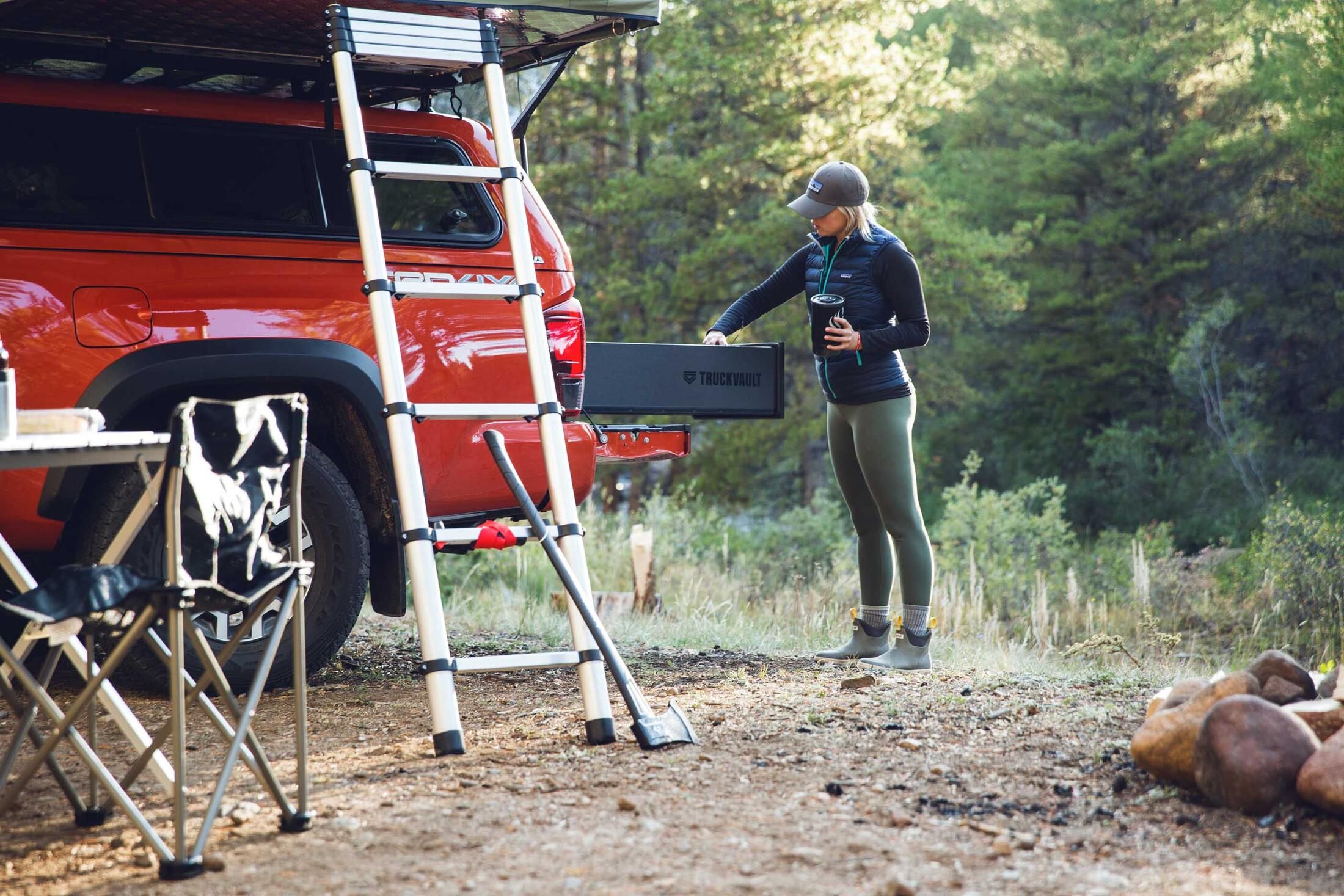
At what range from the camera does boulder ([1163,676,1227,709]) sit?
356cm

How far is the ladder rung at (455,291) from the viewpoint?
3.98 m

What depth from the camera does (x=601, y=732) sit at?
12.6ft

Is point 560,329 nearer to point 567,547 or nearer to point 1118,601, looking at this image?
point 567,547

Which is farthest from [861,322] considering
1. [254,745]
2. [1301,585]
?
[1301,585]

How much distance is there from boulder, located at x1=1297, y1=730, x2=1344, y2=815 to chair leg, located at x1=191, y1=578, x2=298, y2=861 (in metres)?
2.44

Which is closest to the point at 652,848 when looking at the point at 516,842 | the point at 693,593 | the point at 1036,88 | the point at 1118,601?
the point at 516,842

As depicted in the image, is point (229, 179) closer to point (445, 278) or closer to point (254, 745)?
point (445, 278)

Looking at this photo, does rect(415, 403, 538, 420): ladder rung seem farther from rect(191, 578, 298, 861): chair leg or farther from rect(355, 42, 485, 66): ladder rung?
rect(355, 42, 485, 66): ladder rung

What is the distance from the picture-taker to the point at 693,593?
8516 millimetres

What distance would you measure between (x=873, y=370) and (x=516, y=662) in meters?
1.93

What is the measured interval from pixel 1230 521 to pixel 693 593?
1211 centimetres

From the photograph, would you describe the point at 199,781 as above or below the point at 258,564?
below

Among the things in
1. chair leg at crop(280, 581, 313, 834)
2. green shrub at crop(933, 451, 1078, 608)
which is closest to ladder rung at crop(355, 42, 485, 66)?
chair leg at crop(280, 581, 313, 834)

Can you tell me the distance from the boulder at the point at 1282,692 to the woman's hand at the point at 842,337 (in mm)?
1931
